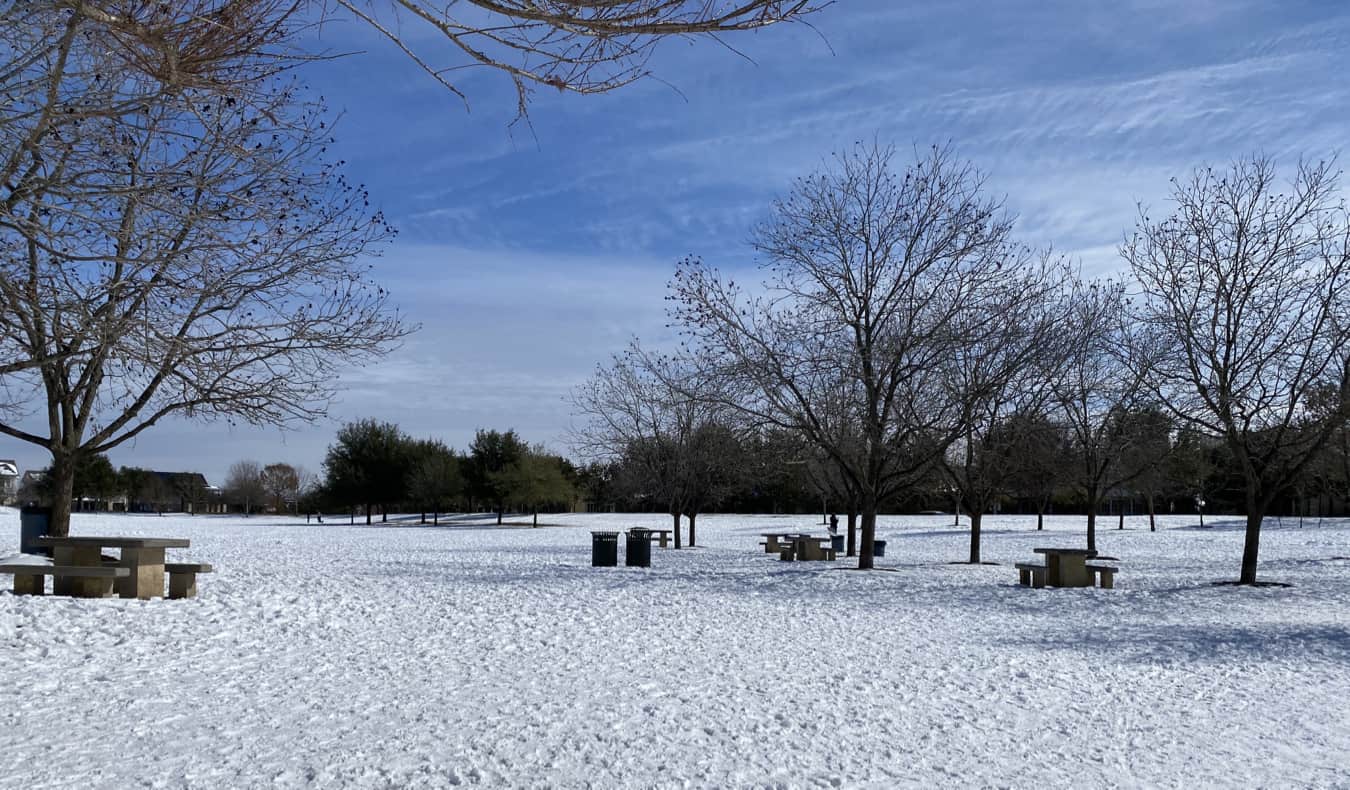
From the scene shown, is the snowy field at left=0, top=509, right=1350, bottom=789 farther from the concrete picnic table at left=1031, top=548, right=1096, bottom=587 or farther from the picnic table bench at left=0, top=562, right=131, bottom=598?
the concrete picnic table at left=1031, top=548, right=1096, bottom=587

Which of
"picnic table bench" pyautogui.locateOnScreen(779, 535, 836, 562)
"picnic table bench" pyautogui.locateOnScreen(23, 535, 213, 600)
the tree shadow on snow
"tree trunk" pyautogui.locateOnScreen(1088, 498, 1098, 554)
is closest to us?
the tree shadow on snow

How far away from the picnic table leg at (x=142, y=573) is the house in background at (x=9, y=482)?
87.6 metres

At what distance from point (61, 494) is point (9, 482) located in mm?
102402

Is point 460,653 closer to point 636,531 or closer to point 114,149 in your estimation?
point 114,149

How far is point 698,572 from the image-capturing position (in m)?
20.3

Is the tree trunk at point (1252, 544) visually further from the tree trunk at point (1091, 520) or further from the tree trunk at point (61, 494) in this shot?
the tree trunk at point (61, 494)

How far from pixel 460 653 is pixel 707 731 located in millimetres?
3585

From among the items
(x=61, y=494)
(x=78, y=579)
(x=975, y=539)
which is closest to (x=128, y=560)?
(x=78, y=579)

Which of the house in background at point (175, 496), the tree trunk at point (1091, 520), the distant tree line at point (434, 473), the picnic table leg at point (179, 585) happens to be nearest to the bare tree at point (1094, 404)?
the tree trunk at point (1091, 520)

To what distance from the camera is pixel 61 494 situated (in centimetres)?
1585

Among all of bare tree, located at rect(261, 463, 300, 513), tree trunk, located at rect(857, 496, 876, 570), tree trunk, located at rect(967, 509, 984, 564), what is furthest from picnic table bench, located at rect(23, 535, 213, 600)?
bare tree, located at rect(261, 463, 300, 513)

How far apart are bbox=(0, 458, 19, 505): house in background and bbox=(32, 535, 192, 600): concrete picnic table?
87.2 meters

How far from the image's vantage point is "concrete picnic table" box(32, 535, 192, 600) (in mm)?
11836

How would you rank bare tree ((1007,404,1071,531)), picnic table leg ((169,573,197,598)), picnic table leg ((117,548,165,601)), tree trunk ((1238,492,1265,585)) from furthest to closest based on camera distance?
bare tree ((1007,404,1071,531)) → tree trunk ((1238,492,1265,585)) → picnic table leg ((169,573,197,598)) → picnic table leg ((117,548,165,601))
